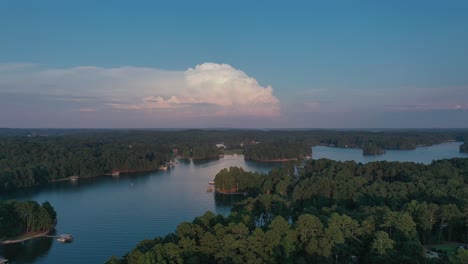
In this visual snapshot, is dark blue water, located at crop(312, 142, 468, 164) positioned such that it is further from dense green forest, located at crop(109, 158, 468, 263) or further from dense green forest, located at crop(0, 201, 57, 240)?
dense green forest, located at crop(0, 201, 57, 240)

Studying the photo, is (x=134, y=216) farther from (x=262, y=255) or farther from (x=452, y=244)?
(x=452, y=244)

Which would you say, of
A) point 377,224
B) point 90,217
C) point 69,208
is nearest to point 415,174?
point 377,224

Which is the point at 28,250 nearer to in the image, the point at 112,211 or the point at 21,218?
the point at 21,218

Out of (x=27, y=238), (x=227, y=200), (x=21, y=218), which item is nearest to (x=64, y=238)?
(x=27, y=238)

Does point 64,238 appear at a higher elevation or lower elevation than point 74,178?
lower

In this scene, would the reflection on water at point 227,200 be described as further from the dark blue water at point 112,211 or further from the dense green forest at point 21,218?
the dense green forest at point 21,218

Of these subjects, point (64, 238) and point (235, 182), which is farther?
point (235, 182)

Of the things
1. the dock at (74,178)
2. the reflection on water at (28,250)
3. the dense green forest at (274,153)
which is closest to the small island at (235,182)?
the reflection on water at (28,250)
